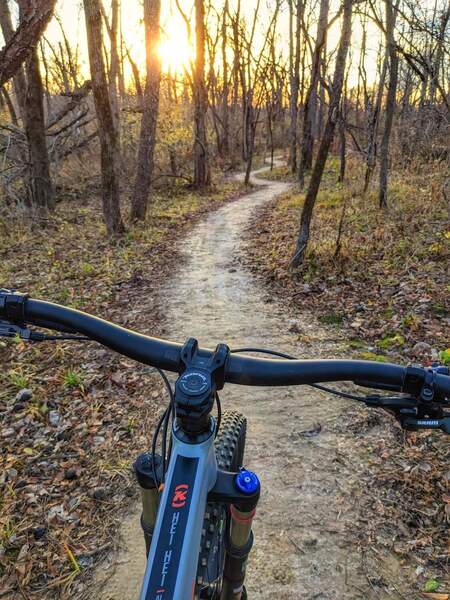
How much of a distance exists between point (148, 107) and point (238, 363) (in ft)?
39.2

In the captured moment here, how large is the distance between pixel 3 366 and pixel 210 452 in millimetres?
4841

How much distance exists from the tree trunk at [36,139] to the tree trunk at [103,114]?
324 centimetres

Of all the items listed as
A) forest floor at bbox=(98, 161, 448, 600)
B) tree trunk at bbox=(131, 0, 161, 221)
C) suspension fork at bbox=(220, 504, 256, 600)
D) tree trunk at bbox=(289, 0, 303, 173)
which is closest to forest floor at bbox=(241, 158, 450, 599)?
forest floor at bbox=(98, 161, 448, 600)

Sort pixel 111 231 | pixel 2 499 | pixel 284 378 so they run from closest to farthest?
pixel 284 378 < pixel 2 499 < pixel 111 231

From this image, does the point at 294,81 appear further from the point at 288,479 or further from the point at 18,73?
the point at 288,479

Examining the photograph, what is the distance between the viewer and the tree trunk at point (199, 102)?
16922 millimetres

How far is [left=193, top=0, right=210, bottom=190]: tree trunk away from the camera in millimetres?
16922

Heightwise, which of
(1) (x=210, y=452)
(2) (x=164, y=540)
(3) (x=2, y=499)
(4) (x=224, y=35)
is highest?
(4) (x=224, y=35)

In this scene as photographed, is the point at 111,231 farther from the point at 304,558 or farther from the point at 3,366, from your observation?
the point at 304,558

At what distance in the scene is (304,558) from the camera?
2689 mm

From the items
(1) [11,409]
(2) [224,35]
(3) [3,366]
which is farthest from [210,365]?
(2) [224,35]

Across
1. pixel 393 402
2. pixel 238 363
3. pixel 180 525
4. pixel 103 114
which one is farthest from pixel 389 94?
pixel 180 525

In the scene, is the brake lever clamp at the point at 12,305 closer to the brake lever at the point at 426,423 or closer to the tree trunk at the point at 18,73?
the brake lever at the point at 426,423

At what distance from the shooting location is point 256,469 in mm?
3426
